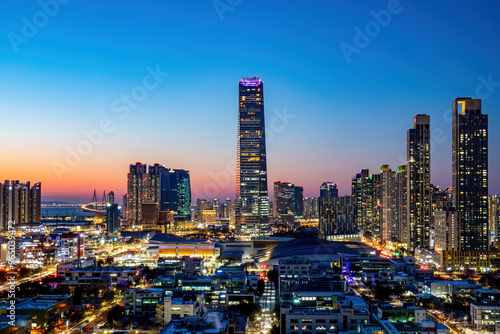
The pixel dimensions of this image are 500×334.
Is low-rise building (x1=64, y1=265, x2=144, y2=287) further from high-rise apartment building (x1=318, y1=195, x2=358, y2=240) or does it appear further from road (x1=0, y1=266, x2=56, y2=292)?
high-rise apartment building (x1=318, y1=195, x2=358, y2=240)

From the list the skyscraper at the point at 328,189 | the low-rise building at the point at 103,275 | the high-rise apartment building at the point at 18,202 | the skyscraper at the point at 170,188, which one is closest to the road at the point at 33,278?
the low-rise building at the point at 103,275

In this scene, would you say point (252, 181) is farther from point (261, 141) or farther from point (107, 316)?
point (107, 316)

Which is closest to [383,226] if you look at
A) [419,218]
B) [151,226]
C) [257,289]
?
[419,218]

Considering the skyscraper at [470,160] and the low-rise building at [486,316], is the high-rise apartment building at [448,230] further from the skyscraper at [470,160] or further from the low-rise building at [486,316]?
the low-rise building at [486,316]

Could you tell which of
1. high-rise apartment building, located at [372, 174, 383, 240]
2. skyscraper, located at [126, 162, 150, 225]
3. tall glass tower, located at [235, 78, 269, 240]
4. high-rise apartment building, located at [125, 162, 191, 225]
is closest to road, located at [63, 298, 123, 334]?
tall glass tower, located at [235, 78, 269, 240]

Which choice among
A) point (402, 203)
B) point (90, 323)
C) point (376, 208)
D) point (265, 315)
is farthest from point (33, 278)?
point (376, 208)
